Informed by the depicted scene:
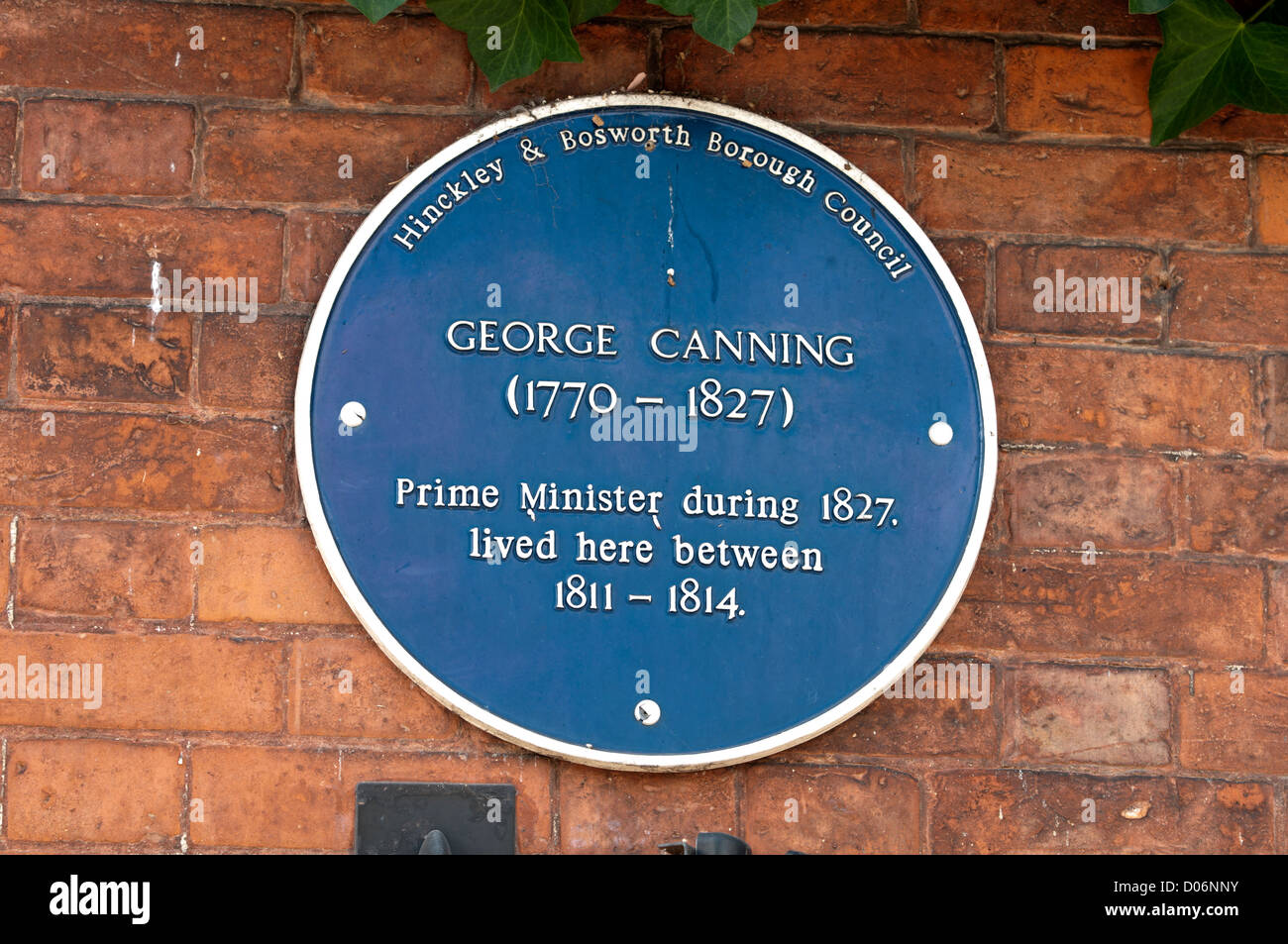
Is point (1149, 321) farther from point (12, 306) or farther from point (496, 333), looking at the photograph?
point (12, 306)

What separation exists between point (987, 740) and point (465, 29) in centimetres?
131

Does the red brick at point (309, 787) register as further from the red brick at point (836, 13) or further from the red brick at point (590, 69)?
the red brick at point (836, 13)

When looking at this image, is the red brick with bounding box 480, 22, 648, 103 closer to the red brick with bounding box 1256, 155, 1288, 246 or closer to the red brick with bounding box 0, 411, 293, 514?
the red brick with bounding box 0, 411, 293, 514

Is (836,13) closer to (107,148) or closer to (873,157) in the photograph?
(873,157)

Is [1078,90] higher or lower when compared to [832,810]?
higher

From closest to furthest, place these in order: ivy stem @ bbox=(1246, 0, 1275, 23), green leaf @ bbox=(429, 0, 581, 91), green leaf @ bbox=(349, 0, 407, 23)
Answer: green leaf @ bbox=(349, 0, 407, 23)
green leaf @ bbox=(429, 0, 581, 91)
ivy stem @ bbox=(1246, 0, 1275, 23)

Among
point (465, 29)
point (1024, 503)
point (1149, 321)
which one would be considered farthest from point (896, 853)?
point (465, 29)

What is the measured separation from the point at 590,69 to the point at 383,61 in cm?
32

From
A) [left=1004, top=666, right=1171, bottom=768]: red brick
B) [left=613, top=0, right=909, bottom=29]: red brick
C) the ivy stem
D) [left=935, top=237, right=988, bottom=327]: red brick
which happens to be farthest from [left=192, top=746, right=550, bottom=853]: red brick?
the ivy stem

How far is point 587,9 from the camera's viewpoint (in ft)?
6.36

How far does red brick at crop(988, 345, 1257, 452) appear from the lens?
1990mm

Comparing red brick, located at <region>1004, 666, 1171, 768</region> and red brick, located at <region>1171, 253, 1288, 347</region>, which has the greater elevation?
red brick, located at <region>1171, 253, 1288, 347</region>

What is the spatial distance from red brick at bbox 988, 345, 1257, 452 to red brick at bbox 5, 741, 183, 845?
1.35m

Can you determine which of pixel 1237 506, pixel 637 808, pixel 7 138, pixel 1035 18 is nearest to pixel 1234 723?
pixel 1237 506
